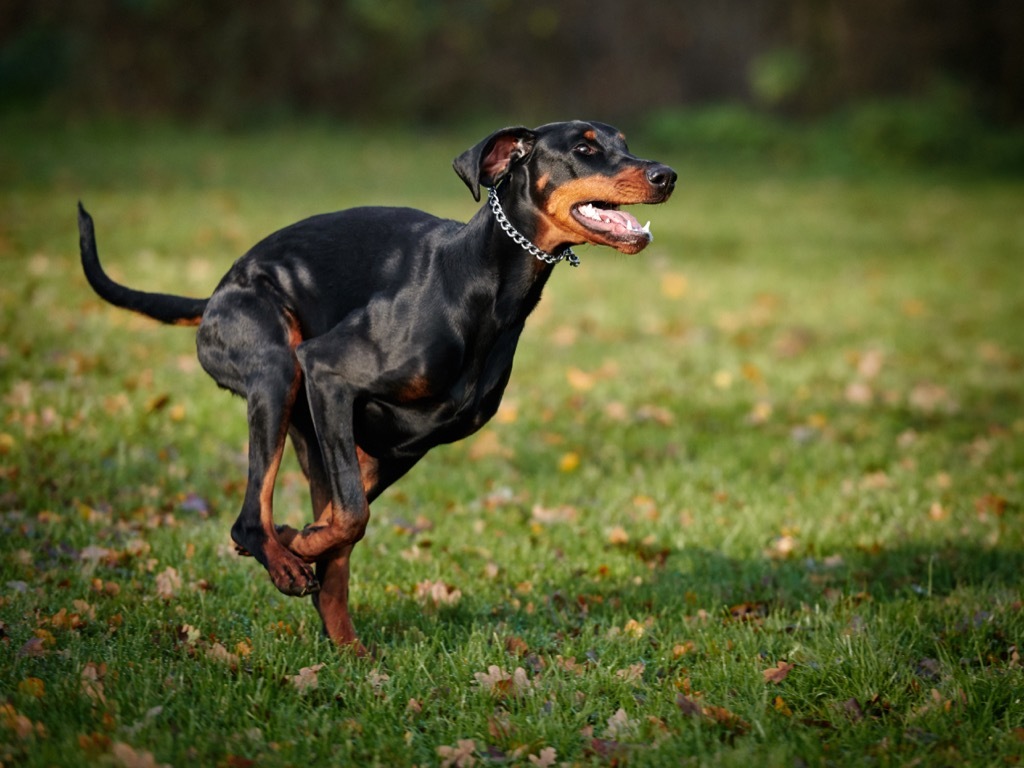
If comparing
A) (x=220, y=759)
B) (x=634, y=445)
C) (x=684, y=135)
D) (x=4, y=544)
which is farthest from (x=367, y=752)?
(x=684, y=135)

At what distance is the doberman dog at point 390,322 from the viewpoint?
4.03 m

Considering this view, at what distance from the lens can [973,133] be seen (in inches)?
994

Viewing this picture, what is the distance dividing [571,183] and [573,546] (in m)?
2.19

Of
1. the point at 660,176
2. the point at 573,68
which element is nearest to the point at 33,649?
the point at 660,176

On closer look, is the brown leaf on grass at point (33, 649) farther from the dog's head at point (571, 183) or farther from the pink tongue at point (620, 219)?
the pink tongue at point (620, 219)

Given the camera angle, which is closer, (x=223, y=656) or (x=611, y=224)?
(x=223, y=656)

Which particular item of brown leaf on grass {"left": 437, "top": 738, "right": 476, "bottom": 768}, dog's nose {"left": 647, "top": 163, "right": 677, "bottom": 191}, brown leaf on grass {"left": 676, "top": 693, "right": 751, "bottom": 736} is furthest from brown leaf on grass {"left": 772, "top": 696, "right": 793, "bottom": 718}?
dog's nose {"left": 647, "top": 163, "right": 677, "bottom": 191}

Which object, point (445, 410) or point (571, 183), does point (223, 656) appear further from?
point (571, 183)

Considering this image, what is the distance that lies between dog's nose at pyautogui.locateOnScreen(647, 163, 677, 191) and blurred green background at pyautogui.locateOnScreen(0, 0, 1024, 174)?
1907cm

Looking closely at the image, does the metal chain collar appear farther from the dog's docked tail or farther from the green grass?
the green grass

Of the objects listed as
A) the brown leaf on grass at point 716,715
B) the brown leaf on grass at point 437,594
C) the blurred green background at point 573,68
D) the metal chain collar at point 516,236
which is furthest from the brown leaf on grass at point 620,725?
the blurred green background at point 573,68

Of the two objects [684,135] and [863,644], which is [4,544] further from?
[684,135]

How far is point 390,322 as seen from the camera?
4082mm

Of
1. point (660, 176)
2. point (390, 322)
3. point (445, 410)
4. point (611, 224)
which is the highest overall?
point (660, 176)
